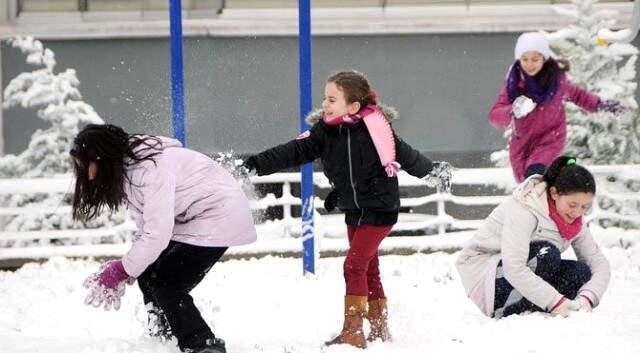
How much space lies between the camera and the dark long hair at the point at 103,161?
501cm

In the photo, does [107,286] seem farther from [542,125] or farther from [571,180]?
A: [542,125]

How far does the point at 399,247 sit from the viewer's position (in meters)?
9.77

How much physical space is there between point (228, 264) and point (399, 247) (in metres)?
1.59

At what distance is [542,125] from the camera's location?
7426 mm

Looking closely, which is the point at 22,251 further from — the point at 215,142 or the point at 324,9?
the point at 324,9

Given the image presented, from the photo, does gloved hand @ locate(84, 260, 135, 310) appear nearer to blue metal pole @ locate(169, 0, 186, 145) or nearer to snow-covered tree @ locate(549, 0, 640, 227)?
blue metal pole @ locate(169, 0, 186, 145)

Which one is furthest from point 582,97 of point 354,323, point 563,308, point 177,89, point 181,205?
point 181,205

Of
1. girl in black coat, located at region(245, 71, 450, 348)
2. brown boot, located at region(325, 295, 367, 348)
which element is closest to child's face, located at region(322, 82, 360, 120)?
girl in black coat, located at region(245, 71, 450, 348)

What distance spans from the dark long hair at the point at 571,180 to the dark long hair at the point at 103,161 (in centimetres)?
203

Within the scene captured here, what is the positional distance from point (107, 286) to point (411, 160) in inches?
68.3

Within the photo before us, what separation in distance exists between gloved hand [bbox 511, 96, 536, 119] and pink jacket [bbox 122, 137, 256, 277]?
2638 millimetres

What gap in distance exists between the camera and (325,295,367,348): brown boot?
17.9 ft

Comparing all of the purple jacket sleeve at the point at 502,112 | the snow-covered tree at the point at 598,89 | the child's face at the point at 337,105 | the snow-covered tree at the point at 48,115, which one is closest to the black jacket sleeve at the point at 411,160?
the child's face at the point at 337,105

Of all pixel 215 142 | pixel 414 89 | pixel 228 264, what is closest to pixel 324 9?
pixel 414 89
